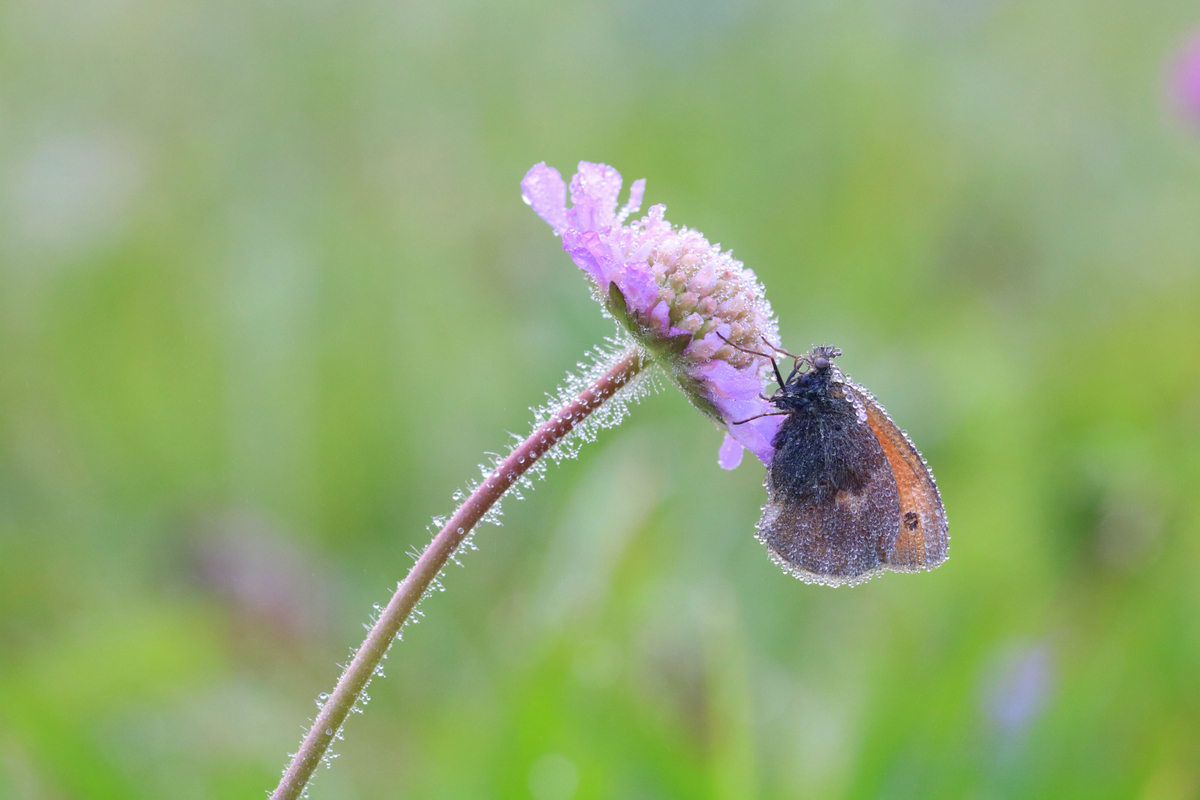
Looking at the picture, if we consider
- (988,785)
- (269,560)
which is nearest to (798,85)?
(269,560)

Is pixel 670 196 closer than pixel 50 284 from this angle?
No

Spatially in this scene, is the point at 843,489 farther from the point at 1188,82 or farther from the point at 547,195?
the point at 1188,82

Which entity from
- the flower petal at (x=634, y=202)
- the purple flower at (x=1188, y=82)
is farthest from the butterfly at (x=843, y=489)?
the purple flower at (x=1188, y=82)

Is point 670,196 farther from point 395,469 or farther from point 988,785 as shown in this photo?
point 988,785

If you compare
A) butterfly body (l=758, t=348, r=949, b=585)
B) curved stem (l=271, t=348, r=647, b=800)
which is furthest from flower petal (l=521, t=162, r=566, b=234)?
butterfly body (l=758, t=348, r=949, b=585)

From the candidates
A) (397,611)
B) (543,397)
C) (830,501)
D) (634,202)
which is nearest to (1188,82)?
(543,397)

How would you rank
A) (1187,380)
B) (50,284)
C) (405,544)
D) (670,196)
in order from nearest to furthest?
(405,544) → (1187,380) → (50,284) → (670,196)

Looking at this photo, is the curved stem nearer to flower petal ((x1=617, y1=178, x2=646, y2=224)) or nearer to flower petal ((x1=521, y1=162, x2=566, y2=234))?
flower petal ((x1=521, y1=162, x2=566, y2=234))
